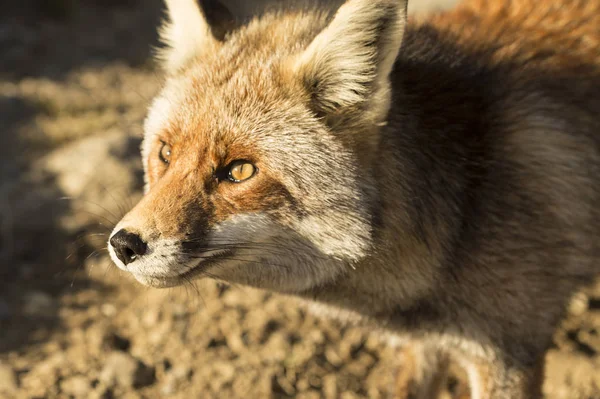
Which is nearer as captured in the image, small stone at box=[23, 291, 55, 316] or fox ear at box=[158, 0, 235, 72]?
fox ear at box=[158, 0, 235, 72]

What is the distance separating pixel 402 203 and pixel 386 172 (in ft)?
0.60

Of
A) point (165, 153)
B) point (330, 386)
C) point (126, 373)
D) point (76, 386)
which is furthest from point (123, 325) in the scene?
point (165, 153)

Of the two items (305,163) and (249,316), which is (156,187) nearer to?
(305,163)

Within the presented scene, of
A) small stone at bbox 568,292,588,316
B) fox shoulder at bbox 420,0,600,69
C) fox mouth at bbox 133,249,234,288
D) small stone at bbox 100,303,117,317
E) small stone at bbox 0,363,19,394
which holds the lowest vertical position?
small stone at bbox 100,303,117,317

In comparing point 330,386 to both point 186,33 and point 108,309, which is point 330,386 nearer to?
point 108,309

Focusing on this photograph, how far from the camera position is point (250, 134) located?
321 centimetres

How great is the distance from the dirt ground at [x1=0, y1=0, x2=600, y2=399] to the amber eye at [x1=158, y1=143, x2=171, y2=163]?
0.49 meters

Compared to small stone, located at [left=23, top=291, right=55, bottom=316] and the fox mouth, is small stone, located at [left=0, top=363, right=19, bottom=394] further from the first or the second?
the fox mouth

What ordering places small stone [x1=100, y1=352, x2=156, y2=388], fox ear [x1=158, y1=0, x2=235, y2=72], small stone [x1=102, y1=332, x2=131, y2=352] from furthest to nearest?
small stone [x1=102, y1=332, x2=131, y2=352]
small stone [x1=100, y1=352, x2=156, y2=388]
fox ear [x1=158, y1=0, x2=235, y2=72]

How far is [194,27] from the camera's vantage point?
146 inches

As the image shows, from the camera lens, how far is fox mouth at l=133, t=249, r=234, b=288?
3.04 metres

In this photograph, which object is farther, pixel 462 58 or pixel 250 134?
pixel 462 58

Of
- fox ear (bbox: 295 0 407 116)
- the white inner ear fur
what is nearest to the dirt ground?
the white inner ear fur

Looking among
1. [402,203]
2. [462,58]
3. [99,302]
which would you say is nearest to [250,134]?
[402,203]
